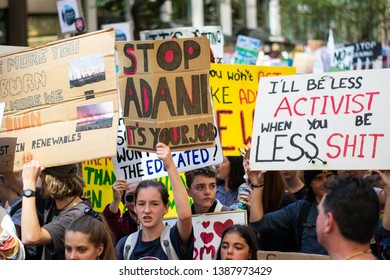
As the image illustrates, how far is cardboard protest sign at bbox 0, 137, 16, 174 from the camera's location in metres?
5.92

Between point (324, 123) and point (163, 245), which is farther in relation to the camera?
point (324, 123)

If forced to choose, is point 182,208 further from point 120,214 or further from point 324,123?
point 120,214

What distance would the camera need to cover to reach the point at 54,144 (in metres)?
5.76

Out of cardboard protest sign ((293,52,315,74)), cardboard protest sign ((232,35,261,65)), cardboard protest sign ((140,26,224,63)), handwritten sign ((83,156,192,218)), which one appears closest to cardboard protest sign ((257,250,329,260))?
handwritten sign ((83,156,192,218))

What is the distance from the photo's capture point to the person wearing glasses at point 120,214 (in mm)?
6609

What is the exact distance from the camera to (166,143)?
5945 mm

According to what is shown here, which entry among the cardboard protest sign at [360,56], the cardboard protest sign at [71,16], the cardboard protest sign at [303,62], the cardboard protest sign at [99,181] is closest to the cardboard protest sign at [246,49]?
the cardboard protest sign at [360,56]

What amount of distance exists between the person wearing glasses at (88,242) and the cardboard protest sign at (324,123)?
103 centimetres

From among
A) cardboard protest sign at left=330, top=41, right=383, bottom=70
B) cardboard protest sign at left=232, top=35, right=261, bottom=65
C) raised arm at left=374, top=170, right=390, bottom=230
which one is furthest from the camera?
cardboard protest sign at left=232, top=35, right=261, bottom=65

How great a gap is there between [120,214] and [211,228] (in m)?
0.90

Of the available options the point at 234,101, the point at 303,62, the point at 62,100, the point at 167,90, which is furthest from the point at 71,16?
the point at 62,100

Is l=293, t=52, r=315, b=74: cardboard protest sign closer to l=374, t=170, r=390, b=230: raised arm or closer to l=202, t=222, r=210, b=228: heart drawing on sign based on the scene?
l=202, t=222, r=210, b=228: heart drawing on sign

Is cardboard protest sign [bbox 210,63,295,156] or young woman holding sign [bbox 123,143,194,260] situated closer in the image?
young woman holding sign [bbox 123,143,194,260]
